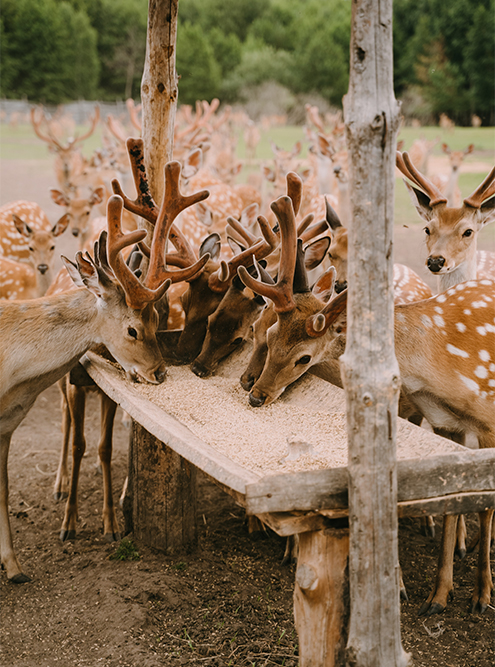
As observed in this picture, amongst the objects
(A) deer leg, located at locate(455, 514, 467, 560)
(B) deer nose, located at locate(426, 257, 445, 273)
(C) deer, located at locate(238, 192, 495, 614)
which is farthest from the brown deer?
(A) deer leg, located at locate(455, 514, 467, 560)

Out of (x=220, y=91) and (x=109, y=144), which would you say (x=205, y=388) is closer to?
Answer: (x=109, y=144)

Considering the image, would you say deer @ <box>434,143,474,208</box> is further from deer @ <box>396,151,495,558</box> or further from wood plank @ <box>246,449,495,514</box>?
wood plank @ <box>246,449,495,514</box>

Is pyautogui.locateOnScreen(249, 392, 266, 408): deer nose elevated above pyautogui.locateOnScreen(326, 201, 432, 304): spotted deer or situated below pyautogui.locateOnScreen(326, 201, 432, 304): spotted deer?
below

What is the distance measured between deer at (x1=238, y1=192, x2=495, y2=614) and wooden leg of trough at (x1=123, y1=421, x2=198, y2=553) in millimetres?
698

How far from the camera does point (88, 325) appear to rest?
3.02m

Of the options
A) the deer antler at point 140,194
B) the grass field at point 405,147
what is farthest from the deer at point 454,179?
the deer antler at point 140,194

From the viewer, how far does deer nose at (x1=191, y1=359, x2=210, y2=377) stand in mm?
Result: 3148

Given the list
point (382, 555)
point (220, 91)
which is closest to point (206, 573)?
point (382, 555)

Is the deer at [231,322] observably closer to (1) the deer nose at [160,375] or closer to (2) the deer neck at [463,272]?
(1) the deer nose at [160,375]

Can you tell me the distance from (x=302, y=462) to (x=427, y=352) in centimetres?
95

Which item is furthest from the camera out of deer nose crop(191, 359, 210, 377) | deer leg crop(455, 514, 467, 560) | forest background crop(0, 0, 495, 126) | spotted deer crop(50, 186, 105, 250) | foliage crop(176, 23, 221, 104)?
foliage crop(176, 23, 221, 104)

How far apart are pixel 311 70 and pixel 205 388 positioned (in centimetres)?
3559

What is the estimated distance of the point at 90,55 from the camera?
40.1 meters

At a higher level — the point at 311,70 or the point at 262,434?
the point at 311,70
